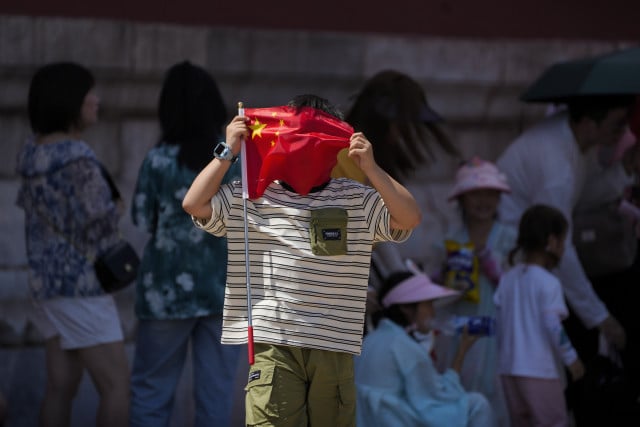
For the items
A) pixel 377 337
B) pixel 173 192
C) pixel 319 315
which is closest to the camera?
pixel 319 315

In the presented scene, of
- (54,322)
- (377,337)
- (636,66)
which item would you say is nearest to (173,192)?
(54,322)

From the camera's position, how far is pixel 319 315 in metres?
4.62

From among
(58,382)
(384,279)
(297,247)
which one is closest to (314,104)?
(297,247)

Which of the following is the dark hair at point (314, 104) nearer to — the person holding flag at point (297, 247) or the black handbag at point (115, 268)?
the person holding flag at point (297, 247)

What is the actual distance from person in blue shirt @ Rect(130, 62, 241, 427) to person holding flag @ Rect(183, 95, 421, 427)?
111cm

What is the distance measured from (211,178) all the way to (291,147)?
288 millimetres

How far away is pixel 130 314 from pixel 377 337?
1440 mm

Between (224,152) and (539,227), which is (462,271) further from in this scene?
(224,152)

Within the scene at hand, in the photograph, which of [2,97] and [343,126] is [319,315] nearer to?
[343,126]

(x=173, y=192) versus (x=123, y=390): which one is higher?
(x=173, y=192)

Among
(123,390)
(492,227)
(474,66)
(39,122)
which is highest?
(474,66)

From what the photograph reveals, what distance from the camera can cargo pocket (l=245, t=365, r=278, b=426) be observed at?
457 centimetres

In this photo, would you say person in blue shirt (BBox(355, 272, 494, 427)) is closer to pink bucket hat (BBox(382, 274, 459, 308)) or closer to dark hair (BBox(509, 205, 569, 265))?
pink bucket hat (BBox(382, 274, 459, 308))

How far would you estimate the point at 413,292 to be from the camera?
6.36m
